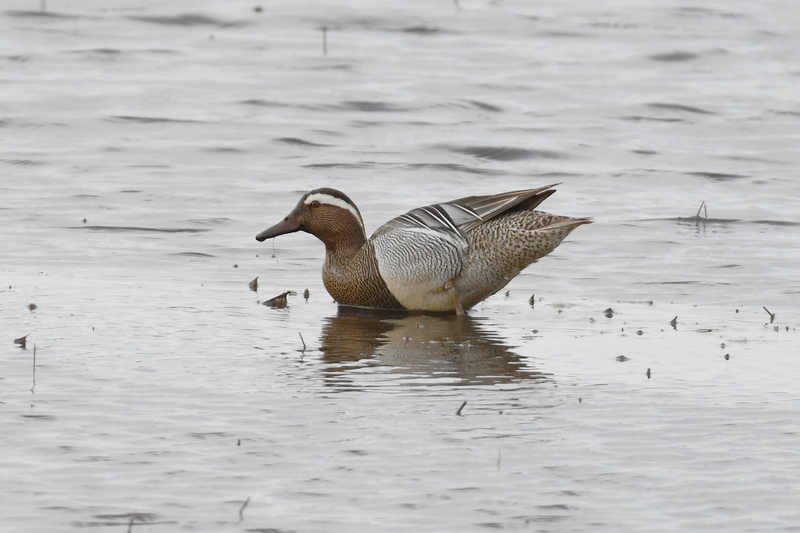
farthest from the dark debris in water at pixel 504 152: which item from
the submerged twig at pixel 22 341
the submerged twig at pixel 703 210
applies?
the submerged twig at pixel 22 341

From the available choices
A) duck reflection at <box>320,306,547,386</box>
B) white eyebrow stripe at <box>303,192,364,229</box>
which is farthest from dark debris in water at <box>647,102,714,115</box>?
duck reflection at <box>320,306,547,386</box>

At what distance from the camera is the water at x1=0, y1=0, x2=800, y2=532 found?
14.8 ft

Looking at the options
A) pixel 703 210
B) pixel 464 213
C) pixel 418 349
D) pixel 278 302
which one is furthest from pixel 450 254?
pixel 703 210

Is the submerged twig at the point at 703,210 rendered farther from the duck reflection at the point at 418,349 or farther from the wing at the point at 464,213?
the duck reflection at the point at 418,349

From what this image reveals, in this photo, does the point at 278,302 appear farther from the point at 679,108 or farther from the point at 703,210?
the point at 679,108

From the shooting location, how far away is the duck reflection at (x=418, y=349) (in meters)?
6.14

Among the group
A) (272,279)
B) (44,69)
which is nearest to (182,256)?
(272,279)

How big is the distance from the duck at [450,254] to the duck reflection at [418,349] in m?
0.13

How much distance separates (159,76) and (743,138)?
7.53m

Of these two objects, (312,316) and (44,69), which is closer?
(312,316)

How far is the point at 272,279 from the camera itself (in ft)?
30.1

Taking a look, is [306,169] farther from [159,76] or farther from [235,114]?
[159,76]

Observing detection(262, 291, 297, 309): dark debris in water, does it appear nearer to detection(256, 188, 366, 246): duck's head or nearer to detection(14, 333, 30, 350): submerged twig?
detection(256, 188, 366, 246): duck's head

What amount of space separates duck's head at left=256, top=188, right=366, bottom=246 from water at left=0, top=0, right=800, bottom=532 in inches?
17.2
